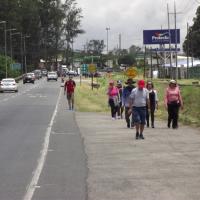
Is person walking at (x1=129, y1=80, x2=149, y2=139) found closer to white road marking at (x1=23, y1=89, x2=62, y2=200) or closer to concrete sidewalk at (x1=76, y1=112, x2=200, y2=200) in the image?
concrete sidewalk at (x1=76, y1=112, x2=200, y2=200)

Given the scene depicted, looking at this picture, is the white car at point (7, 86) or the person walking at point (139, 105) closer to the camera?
the person walking at point (139, 105)

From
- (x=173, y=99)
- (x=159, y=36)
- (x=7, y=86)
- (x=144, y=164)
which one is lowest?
(x=144, y=164)

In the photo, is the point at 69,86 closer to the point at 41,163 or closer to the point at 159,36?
the point at 41,163

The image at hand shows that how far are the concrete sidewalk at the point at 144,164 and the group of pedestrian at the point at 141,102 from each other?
70 centimetres

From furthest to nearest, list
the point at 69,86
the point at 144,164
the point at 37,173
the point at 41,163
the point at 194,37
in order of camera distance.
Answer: the point at 194,37, the point at 69,86, the point at 41,163, the point at 144,164, the point at 37,173

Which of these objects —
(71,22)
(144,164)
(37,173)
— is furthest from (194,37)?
(37,173)

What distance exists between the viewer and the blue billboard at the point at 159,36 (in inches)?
3120

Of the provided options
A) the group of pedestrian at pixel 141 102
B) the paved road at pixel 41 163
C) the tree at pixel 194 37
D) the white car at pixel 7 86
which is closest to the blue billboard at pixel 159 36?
the white car at pixel 7 86

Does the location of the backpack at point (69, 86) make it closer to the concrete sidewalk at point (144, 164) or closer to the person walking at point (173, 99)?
the person walking at point (173, 99)

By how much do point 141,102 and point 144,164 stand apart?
17.8ft

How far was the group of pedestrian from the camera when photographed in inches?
758

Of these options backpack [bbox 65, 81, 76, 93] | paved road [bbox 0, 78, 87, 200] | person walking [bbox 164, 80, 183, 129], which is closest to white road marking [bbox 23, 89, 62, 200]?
paved road [bbox 0, 78, 87, 200]

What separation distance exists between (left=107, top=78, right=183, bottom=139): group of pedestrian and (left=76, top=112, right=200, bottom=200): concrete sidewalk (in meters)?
0.70

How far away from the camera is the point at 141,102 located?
19.2 m
